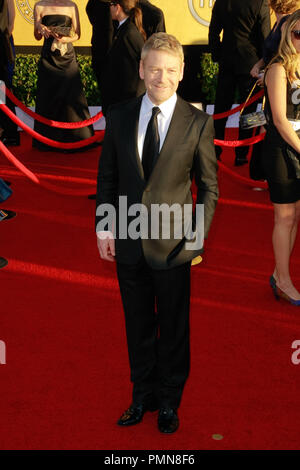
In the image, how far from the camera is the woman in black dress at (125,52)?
16.8 ft

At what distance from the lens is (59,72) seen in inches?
317

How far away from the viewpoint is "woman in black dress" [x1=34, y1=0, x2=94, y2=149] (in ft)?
24.9

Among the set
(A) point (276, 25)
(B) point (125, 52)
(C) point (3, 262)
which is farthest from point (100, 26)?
(C) point (3, 262)

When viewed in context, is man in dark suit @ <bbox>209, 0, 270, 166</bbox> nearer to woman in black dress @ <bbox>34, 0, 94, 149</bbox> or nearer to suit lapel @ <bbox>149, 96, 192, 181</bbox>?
woman in black dress @ <bbox>34, 0, 94, 149</bbox>

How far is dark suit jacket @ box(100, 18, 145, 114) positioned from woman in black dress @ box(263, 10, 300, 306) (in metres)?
1.78

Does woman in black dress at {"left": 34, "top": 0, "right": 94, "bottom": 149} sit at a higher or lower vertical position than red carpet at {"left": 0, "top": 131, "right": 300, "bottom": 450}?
higher

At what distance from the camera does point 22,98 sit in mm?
10258

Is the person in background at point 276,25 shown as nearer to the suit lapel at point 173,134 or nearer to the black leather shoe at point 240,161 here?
the black leather shoe at point 240,161

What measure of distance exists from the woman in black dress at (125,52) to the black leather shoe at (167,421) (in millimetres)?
3171

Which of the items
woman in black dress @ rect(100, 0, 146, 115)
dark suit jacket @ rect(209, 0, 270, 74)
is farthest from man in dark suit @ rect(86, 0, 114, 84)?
dark suit jacket @ rect(209, 0, 270, 74)

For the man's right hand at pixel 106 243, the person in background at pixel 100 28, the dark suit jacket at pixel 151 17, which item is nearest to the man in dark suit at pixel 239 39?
the dark suit jacket at pixel 151 17

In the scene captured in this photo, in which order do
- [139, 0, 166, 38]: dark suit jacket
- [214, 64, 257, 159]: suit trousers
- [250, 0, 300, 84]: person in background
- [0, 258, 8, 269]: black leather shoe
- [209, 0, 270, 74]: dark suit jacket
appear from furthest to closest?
[139, 0, 166, 38]: dark suit jacket → [214, 64, 257, 159]: suit trousers → [209, 0, 270, 74]: dark suit jacket → [250, 0, 300, 84]: person in background → [0, 258, 8, 269]: black leather shoe
